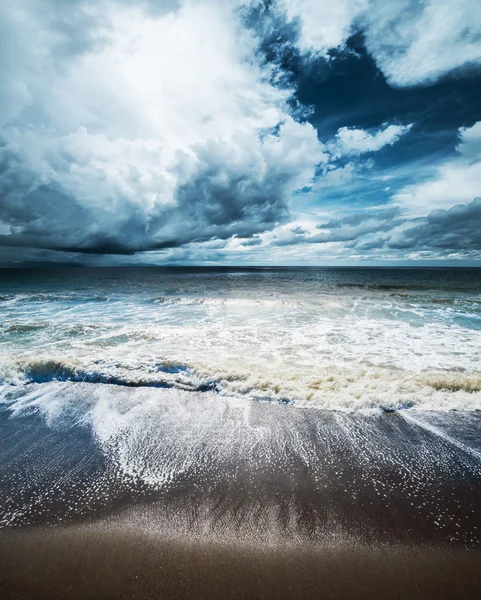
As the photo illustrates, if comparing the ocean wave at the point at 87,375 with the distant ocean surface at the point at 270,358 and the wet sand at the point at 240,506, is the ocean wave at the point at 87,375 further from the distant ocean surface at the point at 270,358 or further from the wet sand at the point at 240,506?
the wet sand at the point at 240,506

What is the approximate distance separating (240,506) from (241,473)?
0.59 meters

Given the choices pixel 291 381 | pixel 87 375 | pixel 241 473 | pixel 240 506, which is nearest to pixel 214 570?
pixel 240 506

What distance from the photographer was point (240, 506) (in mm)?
3662

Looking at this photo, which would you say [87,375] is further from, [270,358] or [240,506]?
[240,506]

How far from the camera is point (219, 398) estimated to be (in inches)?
268

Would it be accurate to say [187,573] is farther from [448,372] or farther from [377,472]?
[448,372]

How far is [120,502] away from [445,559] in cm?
390

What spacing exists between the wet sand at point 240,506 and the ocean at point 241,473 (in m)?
0.02

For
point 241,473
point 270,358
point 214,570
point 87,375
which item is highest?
point 214,570

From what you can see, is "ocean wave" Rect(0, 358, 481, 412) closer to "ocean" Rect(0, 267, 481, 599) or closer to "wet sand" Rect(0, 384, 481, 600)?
"ocean" Rect(0, 267, 481, 599)

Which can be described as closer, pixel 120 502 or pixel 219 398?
pixel 120 502

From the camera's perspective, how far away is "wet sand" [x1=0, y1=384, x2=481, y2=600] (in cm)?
278

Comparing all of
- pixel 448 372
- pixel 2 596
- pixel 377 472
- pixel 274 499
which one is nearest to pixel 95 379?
pixel 2 596

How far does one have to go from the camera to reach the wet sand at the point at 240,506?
9.11ft
